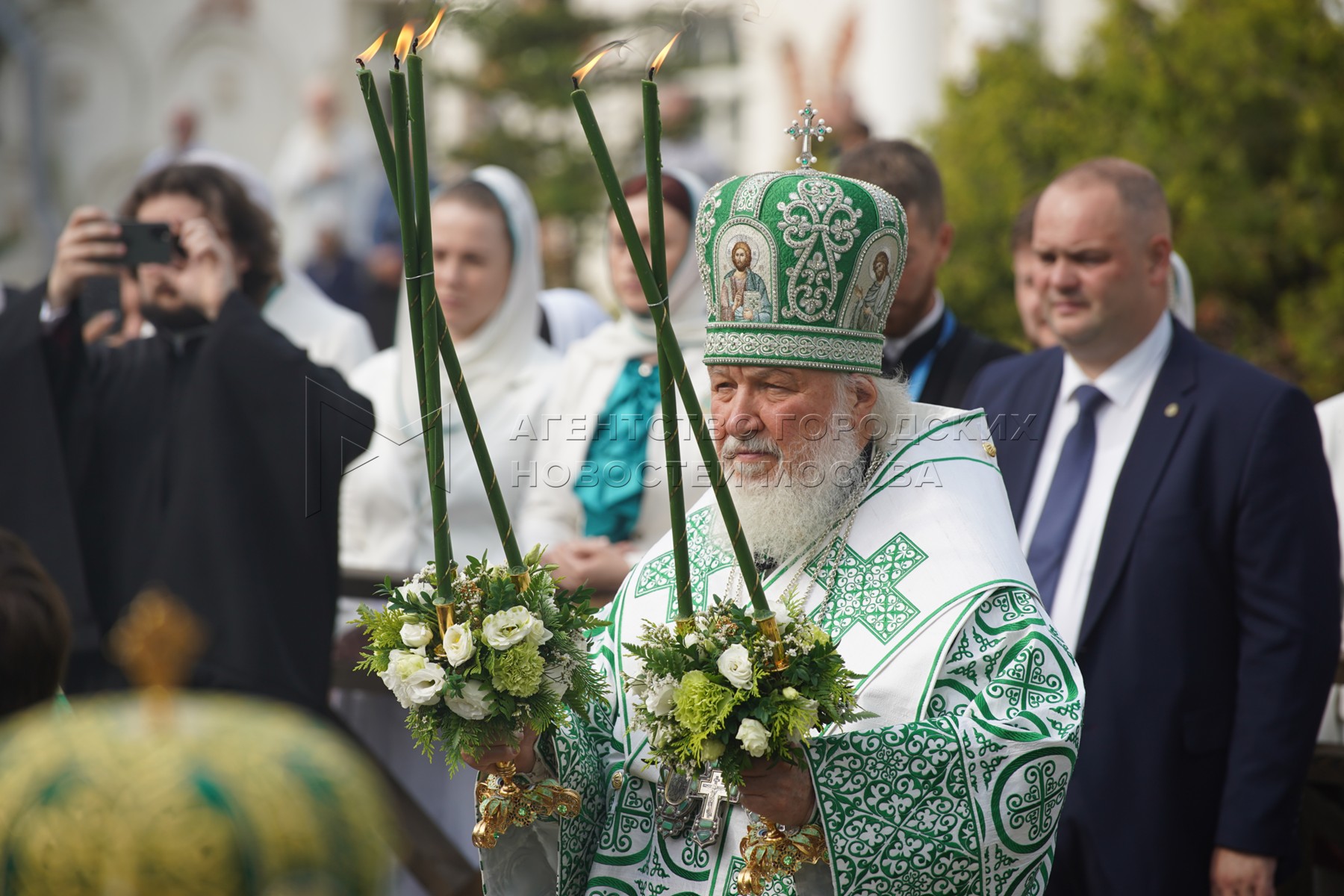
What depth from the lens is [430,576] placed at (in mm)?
2951

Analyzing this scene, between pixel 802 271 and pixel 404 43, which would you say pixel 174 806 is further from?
pixel 802 271

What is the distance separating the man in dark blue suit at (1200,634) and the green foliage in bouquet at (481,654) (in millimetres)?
1915

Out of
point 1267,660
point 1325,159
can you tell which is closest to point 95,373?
point 1267,660

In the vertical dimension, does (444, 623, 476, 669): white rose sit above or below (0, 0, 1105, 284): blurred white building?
below

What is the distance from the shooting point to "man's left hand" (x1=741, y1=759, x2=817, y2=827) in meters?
2.87

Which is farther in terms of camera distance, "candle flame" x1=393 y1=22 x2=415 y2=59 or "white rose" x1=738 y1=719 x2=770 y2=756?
"candle flame" x1=393 y1=22 x2=415 y2=59

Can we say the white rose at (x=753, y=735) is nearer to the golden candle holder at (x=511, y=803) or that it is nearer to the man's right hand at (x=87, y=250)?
the golden candle holder at (x=511, y=803)

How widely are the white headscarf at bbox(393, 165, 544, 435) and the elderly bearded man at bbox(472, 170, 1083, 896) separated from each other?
2.55 m

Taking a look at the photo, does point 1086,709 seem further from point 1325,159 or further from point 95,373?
point 1325,159

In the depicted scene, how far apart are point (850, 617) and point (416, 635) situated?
37.5 inches

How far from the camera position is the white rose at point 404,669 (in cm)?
280

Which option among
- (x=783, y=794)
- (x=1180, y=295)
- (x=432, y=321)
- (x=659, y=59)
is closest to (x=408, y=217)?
(x=432, y=321)

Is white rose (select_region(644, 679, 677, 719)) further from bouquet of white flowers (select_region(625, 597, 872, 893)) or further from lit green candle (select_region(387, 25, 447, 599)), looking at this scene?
lit green candle (select_region(387, 25, 447, 599))

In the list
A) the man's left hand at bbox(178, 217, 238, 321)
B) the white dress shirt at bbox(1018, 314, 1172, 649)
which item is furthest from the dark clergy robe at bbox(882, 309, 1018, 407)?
the man's left hand at bbox(178, 217, 238, 321)
